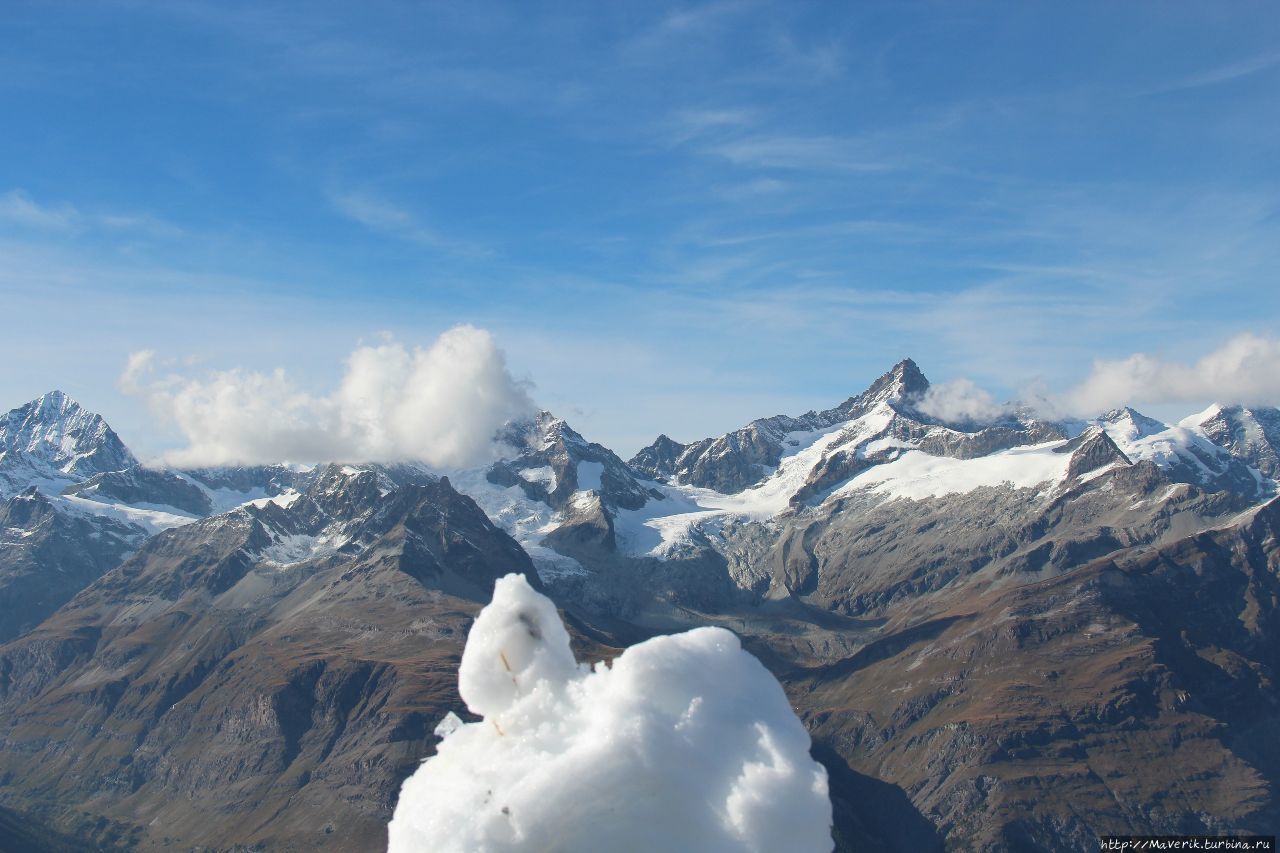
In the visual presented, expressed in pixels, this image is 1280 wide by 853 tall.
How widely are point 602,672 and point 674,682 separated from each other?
163 cm

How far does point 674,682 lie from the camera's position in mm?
20891

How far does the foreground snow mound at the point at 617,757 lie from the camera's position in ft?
65.2

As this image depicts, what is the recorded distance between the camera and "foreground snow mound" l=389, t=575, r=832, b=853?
1988cm

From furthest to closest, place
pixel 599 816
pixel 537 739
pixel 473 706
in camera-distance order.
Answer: pixel 473 706
pixel 537 739
pixel 599 816

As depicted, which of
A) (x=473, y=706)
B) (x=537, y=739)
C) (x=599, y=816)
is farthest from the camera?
(x=473, y=706)

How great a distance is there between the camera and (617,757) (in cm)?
2005

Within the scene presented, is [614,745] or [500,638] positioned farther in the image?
[500,638]

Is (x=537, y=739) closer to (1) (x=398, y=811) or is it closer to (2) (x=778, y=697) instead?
(1) (x=398, y=811)

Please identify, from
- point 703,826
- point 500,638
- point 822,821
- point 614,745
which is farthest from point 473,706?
point 822,821

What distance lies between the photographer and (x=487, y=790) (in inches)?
822

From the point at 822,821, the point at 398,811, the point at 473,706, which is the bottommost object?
the point at 822,821

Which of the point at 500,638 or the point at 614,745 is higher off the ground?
the point at 500,638

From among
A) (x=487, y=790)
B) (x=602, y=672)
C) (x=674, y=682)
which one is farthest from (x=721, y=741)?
(x=487, y=790)

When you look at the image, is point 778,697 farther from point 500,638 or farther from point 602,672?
point 500,638
